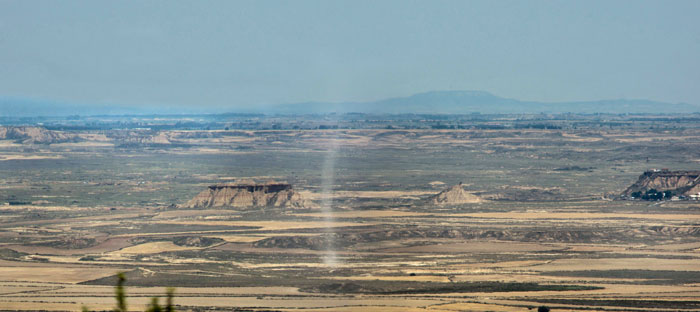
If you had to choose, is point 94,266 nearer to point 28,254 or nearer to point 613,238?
point 28,254

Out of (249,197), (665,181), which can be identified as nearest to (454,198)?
(249,197)

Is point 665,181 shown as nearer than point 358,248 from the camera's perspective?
No

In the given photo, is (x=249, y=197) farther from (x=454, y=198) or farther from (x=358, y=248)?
(x=358, y=248)

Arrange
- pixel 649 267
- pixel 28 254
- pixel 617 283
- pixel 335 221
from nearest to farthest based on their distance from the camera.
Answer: pixel 617 283, pixel 649 267, pixel 28 254, pixel 335 221

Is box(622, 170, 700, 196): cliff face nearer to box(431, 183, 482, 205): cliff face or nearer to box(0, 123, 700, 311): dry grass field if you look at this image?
box(0, 123, 700, 311): dry grass field

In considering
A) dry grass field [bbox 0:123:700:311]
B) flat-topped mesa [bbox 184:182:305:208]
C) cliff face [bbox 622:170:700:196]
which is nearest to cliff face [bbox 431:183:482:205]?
dry grass field [bbox 0:123:700:311]

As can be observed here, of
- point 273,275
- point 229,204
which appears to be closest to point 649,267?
point 273,275

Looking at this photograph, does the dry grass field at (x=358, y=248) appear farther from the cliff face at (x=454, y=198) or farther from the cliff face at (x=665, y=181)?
the cliff face at (x=665, y=181)
